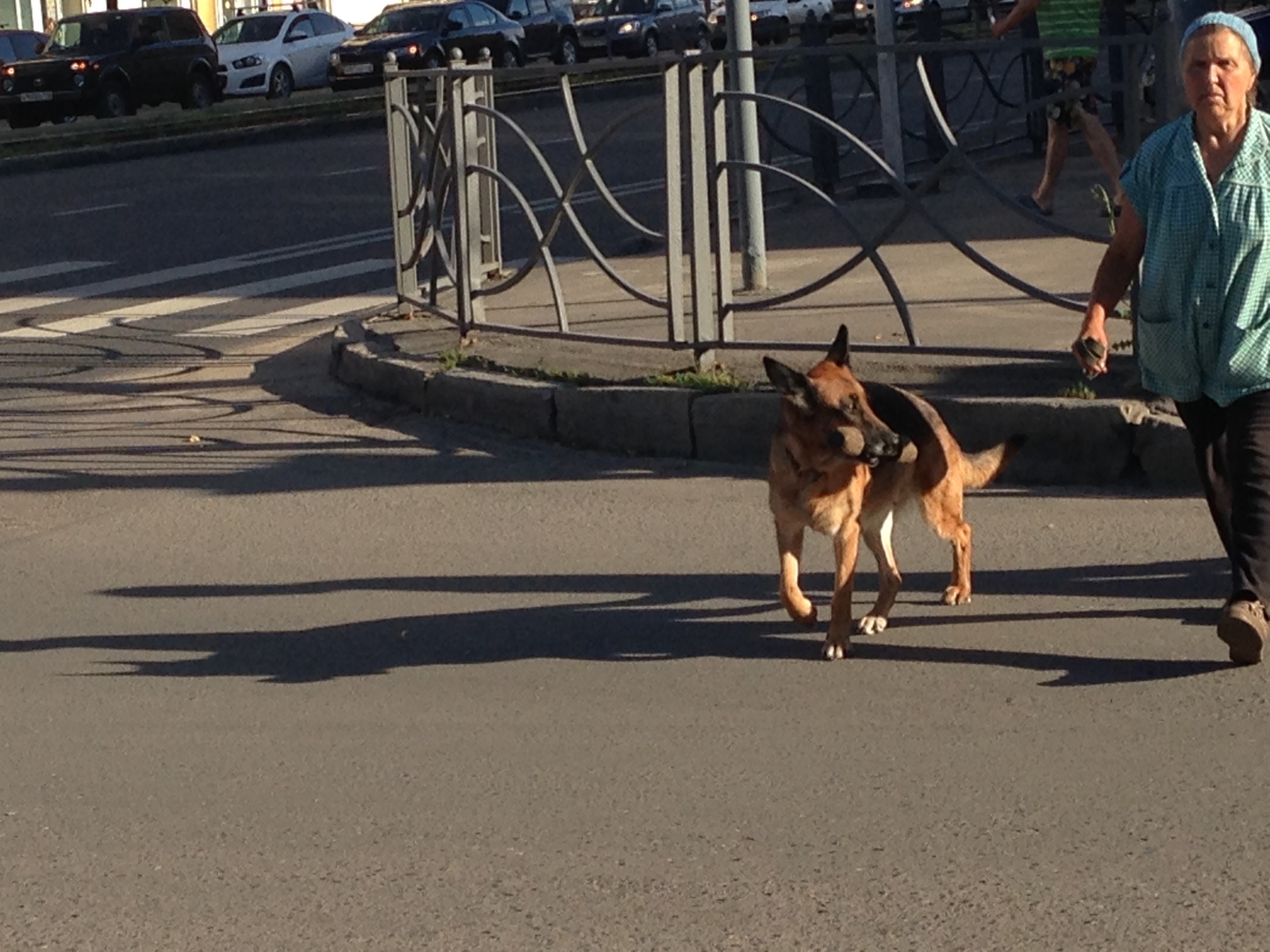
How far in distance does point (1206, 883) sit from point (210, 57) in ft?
107

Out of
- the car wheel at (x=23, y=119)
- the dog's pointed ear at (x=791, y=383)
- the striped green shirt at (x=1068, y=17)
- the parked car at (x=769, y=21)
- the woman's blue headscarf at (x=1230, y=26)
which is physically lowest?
the dog's pointed ear at (x=791, y=383)

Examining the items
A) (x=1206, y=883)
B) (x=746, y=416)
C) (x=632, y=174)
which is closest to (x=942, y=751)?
(x=1206, y=883)

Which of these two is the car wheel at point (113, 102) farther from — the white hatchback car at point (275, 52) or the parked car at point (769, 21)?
the parked car at point (769, 21)

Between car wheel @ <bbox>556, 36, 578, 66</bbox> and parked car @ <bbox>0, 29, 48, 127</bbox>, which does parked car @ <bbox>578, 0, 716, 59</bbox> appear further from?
parked car @ <bbox>0, 29, 48, 127</bbox>

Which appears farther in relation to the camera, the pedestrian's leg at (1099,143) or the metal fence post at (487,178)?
the pedestrian's leg at (1099,143)

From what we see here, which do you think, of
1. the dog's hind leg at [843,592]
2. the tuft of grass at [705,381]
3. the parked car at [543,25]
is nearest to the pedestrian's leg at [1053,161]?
the tuft of grass at [705,381]

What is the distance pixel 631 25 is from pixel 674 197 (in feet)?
116

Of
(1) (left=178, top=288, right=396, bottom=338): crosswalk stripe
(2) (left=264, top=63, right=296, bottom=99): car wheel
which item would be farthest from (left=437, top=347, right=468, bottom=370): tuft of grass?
(2) (left=264, top=63, right=296, bottom=99): car wheel

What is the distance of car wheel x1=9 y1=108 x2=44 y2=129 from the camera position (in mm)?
31781

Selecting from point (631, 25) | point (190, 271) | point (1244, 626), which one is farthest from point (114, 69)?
point (1244, 626)

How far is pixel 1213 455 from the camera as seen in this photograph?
5.31m

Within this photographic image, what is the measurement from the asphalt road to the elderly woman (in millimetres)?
400

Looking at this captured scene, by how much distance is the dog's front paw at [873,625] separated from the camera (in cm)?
571

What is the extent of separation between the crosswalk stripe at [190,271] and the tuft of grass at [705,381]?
20.5ft
